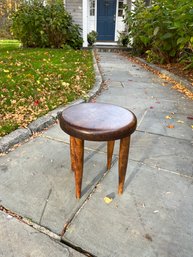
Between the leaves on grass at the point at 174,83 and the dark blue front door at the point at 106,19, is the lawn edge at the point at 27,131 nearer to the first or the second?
the leaves on grass at the point at 174,83

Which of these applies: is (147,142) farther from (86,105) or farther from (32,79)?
(32,79)

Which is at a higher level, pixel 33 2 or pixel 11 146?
pixel 33 2

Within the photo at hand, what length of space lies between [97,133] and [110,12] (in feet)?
43.9

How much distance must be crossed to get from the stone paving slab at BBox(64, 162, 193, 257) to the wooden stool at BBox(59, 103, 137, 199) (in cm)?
18

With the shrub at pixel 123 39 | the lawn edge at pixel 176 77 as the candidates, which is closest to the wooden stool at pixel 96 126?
the lawn edge at pixel 176 77

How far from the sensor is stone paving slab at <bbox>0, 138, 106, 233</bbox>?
1938 millimetres

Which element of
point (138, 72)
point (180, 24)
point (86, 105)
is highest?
point (180, 24)

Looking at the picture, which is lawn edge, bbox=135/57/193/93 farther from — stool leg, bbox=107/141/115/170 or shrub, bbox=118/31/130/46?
shrub, bbox=118/31/130/46

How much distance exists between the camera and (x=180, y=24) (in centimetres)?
544

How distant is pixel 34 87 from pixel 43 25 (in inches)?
261

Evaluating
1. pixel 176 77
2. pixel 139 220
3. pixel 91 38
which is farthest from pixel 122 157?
pixel 91 38

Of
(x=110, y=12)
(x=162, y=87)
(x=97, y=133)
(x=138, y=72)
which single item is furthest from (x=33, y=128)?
(x=110, y=12)

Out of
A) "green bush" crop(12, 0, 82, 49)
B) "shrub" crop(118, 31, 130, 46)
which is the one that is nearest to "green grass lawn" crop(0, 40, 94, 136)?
"green bush" crop(12, 0, 82, 49)

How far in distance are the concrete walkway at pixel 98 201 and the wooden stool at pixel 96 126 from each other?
0.68 feet
